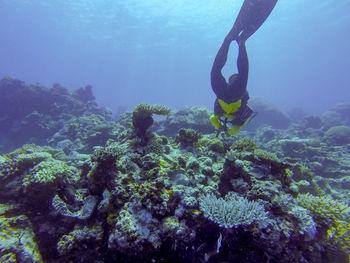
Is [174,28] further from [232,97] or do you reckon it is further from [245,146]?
[245,146]

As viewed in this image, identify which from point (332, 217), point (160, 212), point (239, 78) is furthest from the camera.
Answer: point (239, 78)

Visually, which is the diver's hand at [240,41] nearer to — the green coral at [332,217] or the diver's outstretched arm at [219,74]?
the diver's outstretched arm at [219,74]

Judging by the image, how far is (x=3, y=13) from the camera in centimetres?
4853

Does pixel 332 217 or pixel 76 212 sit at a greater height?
pixel 76 212

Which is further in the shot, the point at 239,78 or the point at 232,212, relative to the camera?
the point at 239,78

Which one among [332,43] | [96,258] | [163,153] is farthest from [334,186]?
[332,43]

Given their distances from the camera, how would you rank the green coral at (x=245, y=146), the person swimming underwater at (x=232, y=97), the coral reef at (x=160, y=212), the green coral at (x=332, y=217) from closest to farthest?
the coral reef at (x=160, y=212) < the green coral at (x=332, y=217) < the green coral at (x=245, y=146) < the person swimming underwater at (x=232, y=97)

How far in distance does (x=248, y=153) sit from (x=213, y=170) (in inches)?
39.2

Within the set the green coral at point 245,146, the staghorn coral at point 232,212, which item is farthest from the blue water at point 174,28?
the staghorn coral at point 232,212

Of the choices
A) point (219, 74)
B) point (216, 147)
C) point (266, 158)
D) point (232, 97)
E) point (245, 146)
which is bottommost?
point (266, 158)

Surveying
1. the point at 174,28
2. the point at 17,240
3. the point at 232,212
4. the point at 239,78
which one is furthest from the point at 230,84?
the point at 174,28

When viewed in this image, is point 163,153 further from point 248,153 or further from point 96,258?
point 96,258

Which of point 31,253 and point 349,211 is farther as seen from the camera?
point 349,211

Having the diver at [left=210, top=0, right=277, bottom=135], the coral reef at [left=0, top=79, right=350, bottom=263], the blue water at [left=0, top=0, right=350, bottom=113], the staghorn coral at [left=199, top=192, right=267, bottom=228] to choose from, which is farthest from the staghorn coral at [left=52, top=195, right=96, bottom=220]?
the blue water at [left=0, top=0, right=350, bottom=113]
